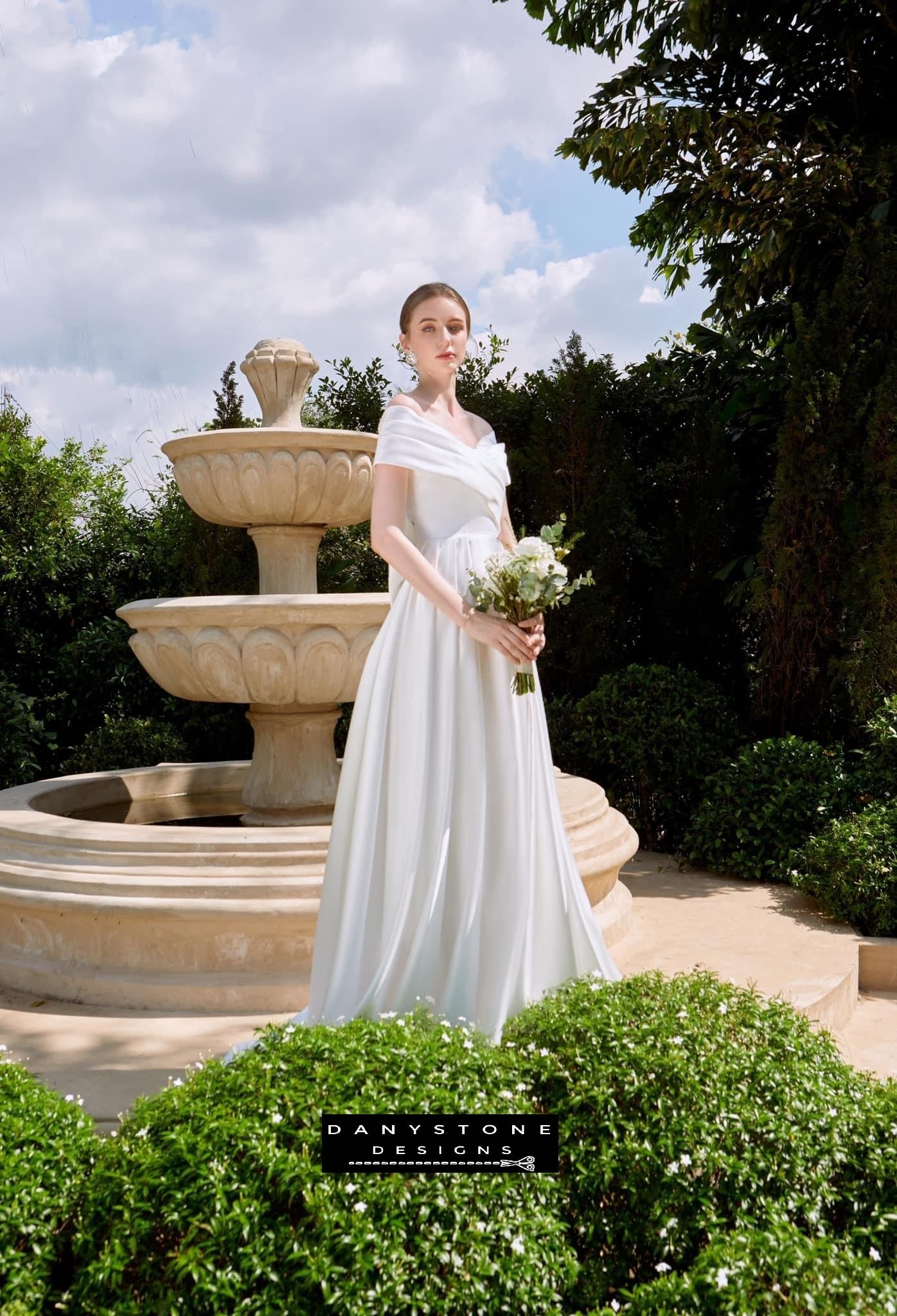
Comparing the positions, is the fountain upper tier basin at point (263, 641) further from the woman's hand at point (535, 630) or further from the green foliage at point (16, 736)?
the green foliage at point (16, 736)

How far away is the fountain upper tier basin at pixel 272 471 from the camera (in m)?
5.03

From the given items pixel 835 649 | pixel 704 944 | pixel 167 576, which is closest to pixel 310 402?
pixel 167 576

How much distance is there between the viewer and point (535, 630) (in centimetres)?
299

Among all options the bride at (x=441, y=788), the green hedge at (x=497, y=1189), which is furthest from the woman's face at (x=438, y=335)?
the green hedge at (x=497, y=1189)

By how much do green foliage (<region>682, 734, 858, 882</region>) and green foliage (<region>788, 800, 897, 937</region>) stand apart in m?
0.26

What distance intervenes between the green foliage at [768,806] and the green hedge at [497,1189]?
3482mm

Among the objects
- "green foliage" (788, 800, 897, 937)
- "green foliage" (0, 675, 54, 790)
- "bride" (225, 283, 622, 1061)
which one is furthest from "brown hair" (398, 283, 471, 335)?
"green foliage" (0, 675, 54, 790)

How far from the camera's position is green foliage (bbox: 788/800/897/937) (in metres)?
5.00

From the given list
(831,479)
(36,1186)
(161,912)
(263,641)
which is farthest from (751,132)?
(36,1186)

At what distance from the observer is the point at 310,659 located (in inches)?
187

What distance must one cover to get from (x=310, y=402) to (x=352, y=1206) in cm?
1002

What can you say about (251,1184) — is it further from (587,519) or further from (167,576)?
(167,576)

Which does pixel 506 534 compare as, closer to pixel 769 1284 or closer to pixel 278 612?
pixel 278 612

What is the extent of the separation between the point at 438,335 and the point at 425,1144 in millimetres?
2162
